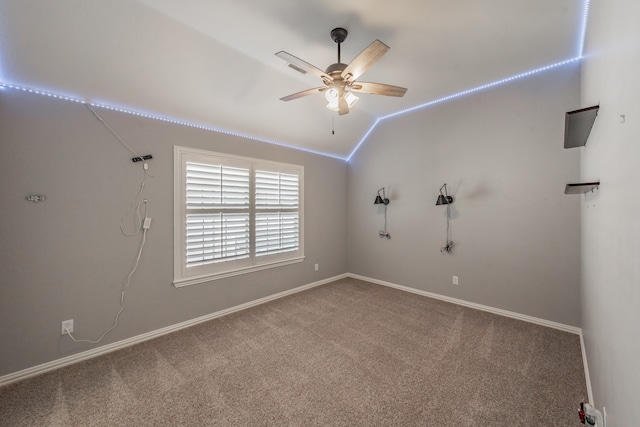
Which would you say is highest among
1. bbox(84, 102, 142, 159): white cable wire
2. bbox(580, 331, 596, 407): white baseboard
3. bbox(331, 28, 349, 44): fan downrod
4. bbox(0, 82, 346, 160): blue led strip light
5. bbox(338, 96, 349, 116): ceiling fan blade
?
bbox(331, 28, 349, 44): fan downrod

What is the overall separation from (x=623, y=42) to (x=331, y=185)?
3965 millimetres

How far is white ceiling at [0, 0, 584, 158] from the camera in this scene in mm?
1933

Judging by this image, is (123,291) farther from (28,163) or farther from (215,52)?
(215,52)

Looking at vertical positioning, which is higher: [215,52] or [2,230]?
[215,52]

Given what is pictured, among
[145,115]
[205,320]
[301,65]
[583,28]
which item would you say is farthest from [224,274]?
[583,28]

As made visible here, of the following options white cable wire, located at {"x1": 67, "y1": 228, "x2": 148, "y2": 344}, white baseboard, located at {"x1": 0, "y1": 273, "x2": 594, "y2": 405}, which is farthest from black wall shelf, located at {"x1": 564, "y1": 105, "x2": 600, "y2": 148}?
white cable wire, located at {"x1": 67, "y1": 228, "x2": 148, "y2": 344}

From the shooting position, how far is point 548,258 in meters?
2.96

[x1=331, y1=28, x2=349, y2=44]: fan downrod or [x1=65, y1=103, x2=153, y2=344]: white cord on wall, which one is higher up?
[x1=331, y1=28, x2=349, y2=44]: fan downrod

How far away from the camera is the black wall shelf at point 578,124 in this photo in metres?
1.43

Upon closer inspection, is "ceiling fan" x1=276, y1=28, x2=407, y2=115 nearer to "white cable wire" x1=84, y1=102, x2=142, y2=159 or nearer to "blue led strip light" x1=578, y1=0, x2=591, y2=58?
"blue led strip light" x1=578, y1=0, x2=591, y2=58

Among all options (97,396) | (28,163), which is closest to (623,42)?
(97,396)

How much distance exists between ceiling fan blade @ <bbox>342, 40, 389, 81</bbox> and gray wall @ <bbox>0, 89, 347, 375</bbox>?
2.07 meters

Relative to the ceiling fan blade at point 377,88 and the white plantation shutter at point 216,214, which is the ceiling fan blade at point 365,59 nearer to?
the ceiling fan blade at point 377,88

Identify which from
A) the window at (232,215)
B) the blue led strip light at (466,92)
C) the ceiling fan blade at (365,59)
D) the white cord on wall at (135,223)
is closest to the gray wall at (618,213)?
the ceiling fan blade at (365,59)
